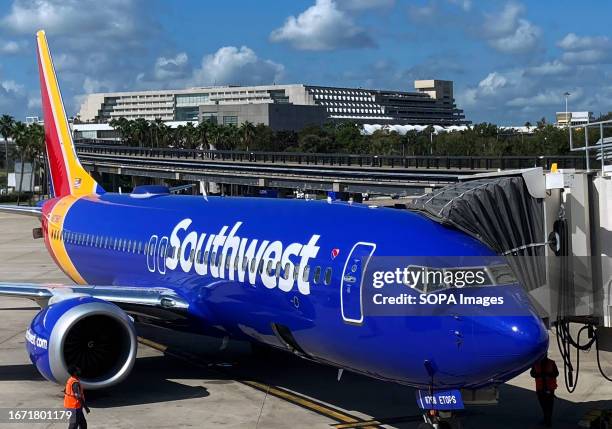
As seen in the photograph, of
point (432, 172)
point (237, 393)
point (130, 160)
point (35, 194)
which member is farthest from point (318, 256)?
point (35, 194)

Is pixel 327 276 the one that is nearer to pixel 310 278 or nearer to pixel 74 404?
pixel 310 278

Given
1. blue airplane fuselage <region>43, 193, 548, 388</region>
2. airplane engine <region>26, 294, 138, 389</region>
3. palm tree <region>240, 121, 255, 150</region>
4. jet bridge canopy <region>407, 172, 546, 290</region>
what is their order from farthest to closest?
palm tree <region>240, 121, 255, 150</region> < airplane engine <region>26, 294, 138, 389</region> < jet bridge canopy <region>407, 172, 546, 290</region> < blue airplane fuselage <region>43, 193, 548, 388</region>

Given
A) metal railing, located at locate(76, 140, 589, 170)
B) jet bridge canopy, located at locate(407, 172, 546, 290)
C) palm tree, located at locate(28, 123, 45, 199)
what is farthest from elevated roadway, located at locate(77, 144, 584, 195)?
jet bridge canopy, located at locate(407, 172, 546, 290)

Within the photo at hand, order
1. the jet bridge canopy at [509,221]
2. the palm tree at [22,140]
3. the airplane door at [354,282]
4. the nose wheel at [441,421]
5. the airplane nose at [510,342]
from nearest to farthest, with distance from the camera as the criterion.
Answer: the airplane nose at [510,342], the nose wheel at [441,421], the jet bridge canopy at [509,221], the airplane door at [354,282], the palm tree at [22,140]

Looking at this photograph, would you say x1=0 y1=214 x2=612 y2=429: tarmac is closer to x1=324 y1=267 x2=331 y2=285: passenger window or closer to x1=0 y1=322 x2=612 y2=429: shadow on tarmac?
x1=0 y1=322 x2=612 y2=429: shadow on tarmac

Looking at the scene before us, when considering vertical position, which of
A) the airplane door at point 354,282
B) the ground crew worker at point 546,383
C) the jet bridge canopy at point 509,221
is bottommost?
the ground crew worker at point 546,383

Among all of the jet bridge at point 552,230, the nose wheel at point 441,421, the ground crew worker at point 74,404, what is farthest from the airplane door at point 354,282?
the ground crew worker at point 74,404

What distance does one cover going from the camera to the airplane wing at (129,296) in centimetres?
2030

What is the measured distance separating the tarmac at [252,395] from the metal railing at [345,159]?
3399 cm

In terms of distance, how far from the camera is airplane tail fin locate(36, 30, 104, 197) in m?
30.6

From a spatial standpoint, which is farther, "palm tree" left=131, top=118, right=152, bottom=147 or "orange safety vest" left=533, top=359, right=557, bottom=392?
"palm tree" left=131, top=118, right=152, bottom=147

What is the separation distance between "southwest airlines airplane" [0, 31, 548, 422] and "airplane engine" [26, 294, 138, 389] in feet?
0.09

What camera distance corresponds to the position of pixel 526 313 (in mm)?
12609

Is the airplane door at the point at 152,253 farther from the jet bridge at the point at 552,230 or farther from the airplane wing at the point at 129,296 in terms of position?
the jet bridge at the point at 552,230
